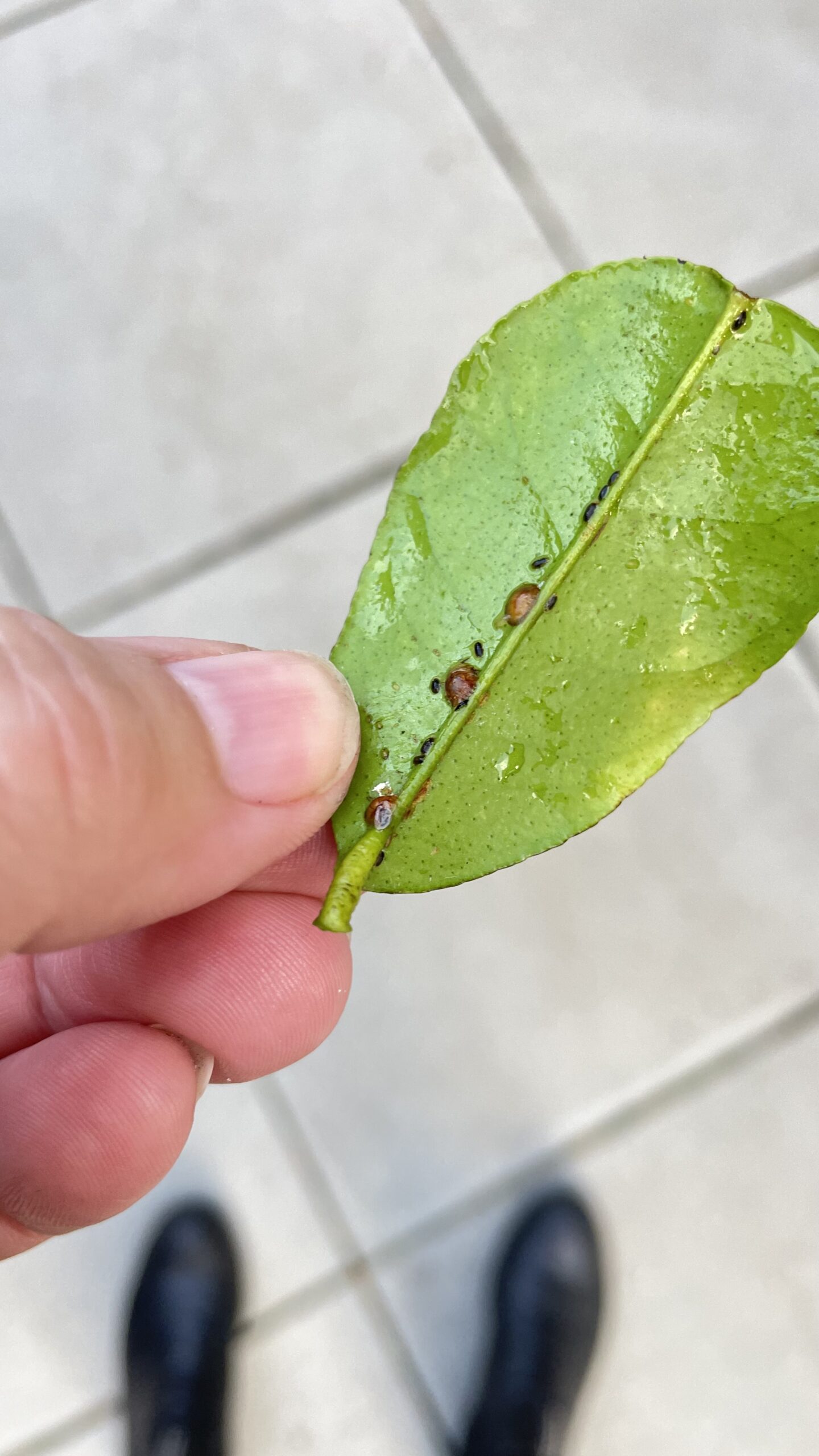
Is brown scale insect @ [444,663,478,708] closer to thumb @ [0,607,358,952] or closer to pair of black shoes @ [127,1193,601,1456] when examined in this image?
thumb @ [0,607,358,952]

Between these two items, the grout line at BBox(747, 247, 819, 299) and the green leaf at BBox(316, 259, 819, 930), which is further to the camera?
the grout line at BBox(747, 247, 819, 299)

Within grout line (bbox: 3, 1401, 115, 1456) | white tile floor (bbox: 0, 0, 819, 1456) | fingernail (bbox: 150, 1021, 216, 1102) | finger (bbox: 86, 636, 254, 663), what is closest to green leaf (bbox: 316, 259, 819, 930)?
finger (bbox: 86, 636, 254, 663)

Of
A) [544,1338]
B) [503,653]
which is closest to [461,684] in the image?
[503,653]

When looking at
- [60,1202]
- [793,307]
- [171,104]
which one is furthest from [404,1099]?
[171,104]

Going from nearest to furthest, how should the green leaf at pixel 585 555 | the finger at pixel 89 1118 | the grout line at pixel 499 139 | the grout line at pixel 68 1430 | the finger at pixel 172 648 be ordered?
the green leaf at pixel 585 555 < the finger at pixel 172 648 < the finger at pixel 89 1118 < the grout line at pixel 68 1430 < the grout line at pixel 499 139

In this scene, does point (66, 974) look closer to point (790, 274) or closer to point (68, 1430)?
point (68, 1430)

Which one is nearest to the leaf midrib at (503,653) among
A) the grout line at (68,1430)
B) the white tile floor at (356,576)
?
the white tile floor at (356,576)

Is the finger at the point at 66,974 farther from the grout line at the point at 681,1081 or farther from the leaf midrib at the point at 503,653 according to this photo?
the grout line at the point at 681,1081

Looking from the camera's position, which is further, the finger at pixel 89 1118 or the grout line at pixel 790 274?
the grout line at pixel 790 274
